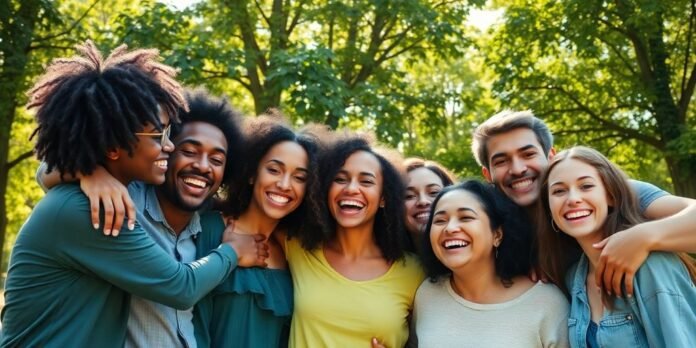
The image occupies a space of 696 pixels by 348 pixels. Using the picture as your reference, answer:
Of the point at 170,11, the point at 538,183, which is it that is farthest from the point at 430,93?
the point at 538,183

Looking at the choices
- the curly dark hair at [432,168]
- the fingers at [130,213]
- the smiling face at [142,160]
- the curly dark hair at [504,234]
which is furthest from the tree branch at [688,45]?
the fingers at [130,213]

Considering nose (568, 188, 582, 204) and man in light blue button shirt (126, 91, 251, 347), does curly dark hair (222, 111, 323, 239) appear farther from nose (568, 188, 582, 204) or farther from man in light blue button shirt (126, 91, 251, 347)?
nose (568, 188, 582, 204)

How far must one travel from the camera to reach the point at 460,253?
3.77 m

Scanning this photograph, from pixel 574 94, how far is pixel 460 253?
11.4 meters

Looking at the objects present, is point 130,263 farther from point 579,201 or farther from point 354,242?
point 579,201

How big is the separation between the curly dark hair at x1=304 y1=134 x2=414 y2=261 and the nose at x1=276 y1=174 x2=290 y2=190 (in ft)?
0.72

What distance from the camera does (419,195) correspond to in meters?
4.73

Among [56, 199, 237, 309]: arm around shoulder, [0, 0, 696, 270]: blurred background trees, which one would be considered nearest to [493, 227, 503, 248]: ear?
[56, 199, 237, 309]: arm around shoulder

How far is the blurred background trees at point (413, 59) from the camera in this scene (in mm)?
10695

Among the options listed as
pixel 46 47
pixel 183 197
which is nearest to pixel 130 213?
pixel 183 197

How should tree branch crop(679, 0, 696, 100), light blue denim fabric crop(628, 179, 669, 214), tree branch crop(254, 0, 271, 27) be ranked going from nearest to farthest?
light blue denim fabric crop(628, 179, 669, 214) → tree branch crop(254, 0, 271, 27) → tree branch crop(679, 0, 696, 100)

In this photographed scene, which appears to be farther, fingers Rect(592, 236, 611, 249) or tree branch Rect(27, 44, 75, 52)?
tree branch Rect(27, 44, 75, 52)

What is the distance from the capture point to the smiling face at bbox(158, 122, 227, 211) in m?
3.80

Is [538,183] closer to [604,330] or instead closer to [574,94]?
[604,330]
